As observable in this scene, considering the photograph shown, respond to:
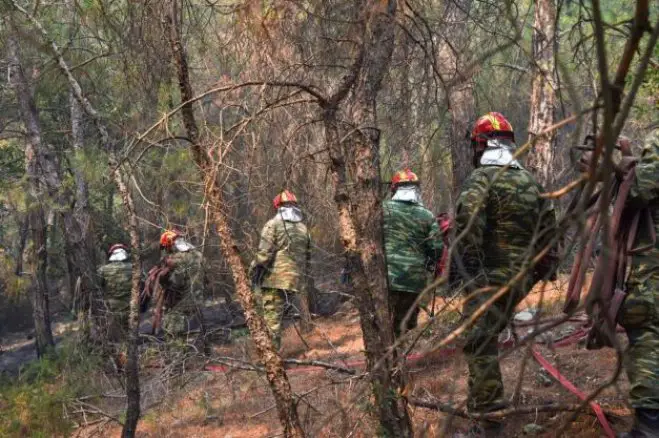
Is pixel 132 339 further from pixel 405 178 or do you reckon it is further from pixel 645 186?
pixel 645 186

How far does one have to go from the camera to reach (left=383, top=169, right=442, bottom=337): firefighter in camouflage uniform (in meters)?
5.30

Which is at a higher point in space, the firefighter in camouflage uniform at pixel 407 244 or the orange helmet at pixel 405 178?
the orange helmet at pixel 405 178

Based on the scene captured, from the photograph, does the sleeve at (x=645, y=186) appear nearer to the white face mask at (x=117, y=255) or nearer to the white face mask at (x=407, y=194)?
the white face mask at (x=407, y=194)

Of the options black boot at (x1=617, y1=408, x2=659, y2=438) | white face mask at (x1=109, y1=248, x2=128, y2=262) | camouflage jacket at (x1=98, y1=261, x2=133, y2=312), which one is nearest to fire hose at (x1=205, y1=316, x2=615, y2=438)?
black boot at (x1=617, y1=408, x2=659, y2=438)

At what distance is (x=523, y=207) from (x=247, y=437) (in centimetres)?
279

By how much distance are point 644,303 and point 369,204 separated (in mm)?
1395

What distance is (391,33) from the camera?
3.42 metres

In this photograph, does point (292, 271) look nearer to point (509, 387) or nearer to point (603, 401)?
point (509, 387)

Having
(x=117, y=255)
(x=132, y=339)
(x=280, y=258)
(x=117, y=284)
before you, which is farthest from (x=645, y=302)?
(x=117, y=255)

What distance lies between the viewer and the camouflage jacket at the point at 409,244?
5305 mm

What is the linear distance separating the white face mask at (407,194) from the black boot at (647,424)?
2669 millimetres

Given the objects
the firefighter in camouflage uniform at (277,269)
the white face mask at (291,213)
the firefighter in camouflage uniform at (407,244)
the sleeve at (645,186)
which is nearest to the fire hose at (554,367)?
the firefighter in camouflage uniform at (407,244)

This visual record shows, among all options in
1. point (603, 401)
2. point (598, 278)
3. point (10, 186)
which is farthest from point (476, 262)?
Result: point (10, 186)

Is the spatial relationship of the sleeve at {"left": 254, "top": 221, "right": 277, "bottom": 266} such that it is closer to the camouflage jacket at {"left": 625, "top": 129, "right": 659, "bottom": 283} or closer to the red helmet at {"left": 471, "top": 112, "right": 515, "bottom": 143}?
the red helmet at {"left": 471, "top": 112, "right": 515, "bottom": 143}
